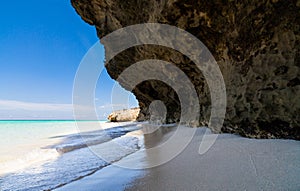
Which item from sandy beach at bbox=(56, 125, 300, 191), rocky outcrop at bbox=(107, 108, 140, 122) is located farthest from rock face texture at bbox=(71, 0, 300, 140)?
rocky outcrop at bbox=(107, 108, 140, 122)

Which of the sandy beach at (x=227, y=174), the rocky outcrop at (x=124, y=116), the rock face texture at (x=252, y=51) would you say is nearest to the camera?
the sandy beach at (x=227, y=174)

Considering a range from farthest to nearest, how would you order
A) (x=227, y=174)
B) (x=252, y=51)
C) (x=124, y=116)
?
(x=124, y=116)
(x=252, y=51)
(x=227, y=174)

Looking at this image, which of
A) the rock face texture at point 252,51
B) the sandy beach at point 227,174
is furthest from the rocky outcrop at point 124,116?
the sandy beach at point 227,174

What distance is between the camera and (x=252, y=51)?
322cm

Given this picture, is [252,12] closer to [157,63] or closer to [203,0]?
[203,0]

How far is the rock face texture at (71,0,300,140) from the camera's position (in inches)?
102

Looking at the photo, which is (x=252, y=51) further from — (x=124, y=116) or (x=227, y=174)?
(x=124, y=116)

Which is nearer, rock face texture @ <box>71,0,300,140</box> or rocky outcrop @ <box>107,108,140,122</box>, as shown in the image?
rock face texture @ <box>71,0,300,140</box>

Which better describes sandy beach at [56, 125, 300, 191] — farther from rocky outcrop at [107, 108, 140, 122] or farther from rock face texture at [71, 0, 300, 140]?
rocky outcrop at [107, 108, 140, 122]

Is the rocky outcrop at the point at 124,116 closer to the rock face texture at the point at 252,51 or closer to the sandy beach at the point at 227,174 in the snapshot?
the rock face texture at the point at 252,51

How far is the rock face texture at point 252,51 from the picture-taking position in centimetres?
259

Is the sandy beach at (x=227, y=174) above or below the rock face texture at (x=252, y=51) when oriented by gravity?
below

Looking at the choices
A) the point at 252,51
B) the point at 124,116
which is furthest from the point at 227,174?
the point at 124,116

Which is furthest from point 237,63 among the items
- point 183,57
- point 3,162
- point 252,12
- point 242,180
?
point 3,162
